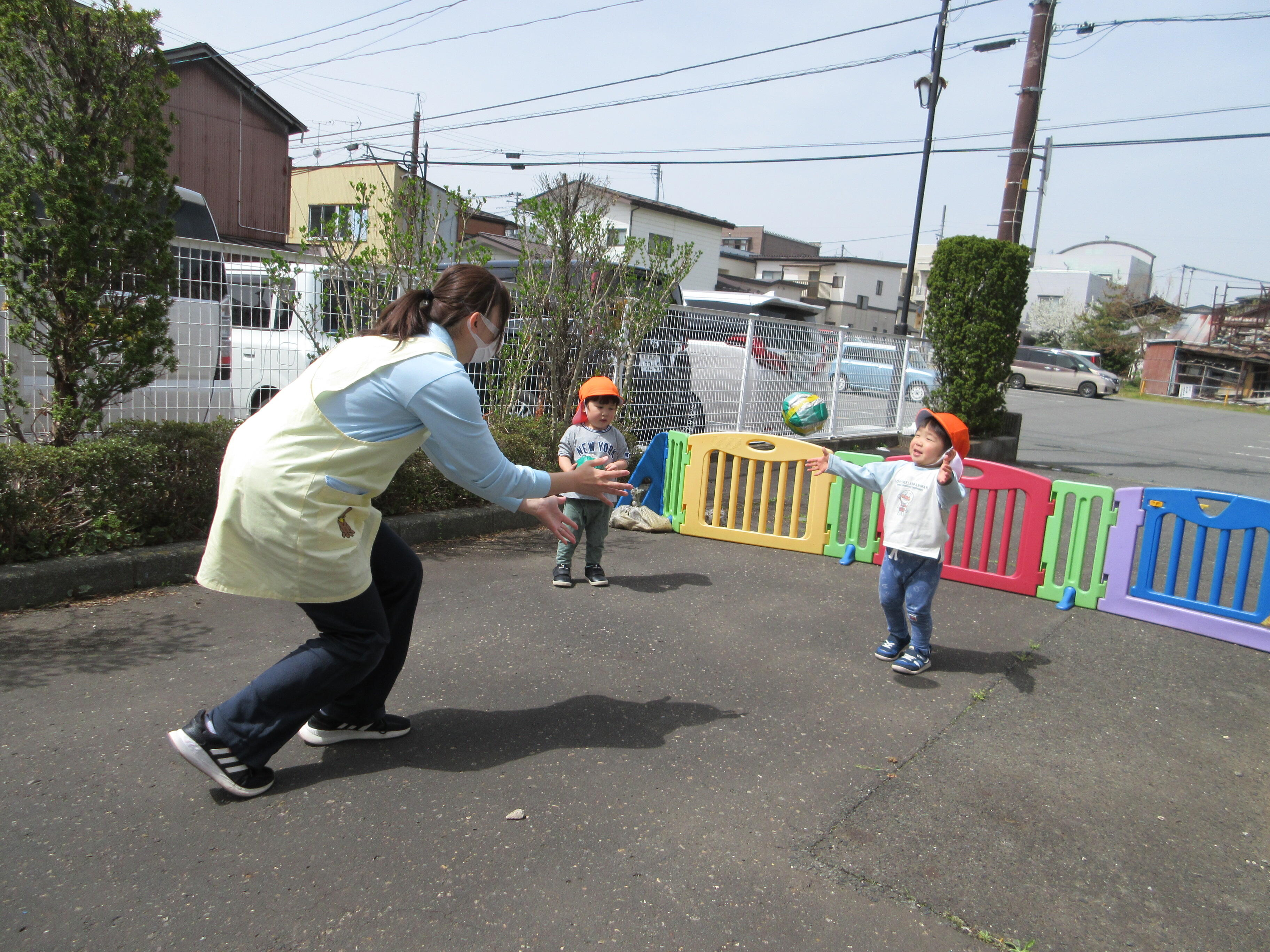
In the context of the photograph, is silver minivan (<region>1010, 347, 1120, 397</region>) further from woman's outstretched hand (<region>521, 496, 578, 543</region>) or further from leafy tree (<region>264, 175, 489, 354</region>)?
woman's outstretched hand (<region>521, 496, 578, 543</region>)

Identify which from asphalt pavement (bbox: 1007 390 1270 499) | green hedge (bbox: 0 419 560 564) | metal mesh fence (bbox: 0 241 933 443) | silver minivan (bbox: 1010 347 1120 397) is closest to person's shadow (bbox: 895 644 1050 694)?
green hedge (bbox: 0 419 560 564)

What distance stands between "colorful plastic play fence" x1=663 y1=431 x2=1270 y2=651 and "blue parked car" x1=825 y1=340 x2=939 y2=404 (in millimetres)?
4400

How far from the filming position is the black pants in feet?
9.32

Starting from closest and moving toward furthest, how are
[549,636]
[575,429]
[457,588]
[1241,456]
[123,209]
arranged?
1. [549,636]
2. [123,209]
3. [457,588]
4. [575,429]
5. [1241,456]

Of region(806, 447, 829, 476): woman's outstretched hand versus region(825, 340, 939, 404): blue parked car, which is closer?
region(806, 447, 829, 476): woman's outstretched hand

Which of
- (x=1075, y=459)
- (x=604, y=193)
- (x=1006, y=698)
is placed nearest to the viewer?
(x=1006, y=698)

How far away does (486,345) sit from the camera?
312 cm

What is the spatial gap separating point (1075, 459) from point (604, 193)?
10.1 m

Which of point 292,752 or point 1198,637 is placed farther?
point 1198,637

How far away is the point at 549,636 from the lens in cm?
464

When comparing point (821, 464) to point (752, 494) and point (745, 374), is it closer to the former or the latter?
point (752, 494)

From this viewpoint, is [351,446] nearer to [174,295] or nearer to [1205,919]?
[1205,919]

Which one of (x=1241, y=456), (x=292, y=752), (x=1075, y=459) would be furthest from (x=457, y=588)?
(x=1241, y=456)

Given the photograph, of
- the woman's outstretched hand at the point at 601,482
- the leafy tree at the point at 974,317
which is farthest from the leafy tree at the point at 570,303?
the leafy tree at the point at 974,317
